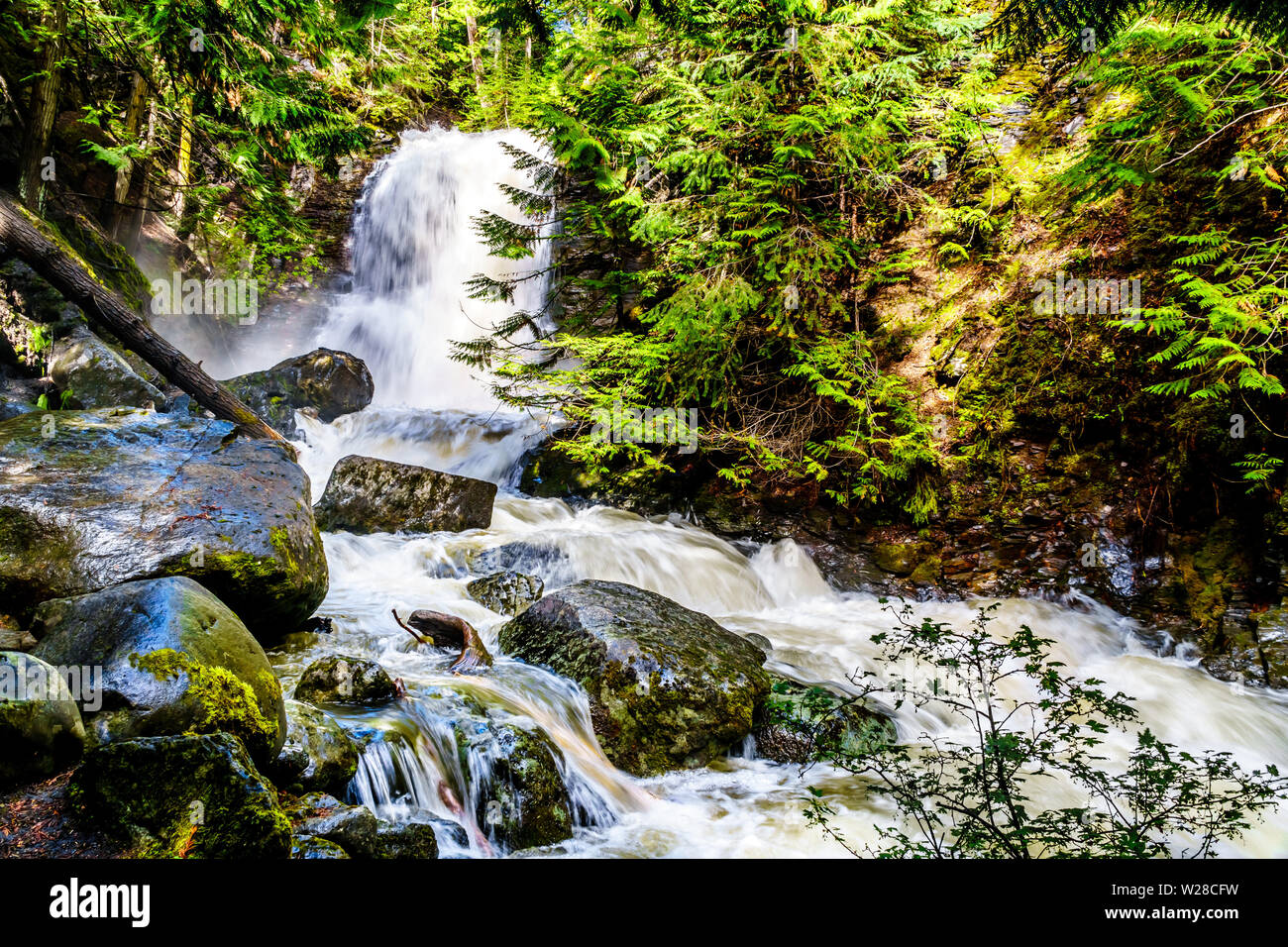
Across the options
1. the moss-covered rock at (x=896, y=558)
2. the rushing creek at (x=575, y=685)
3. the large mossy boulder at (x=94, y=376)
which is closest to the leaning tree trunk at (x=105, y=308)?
the large mossy boulder at (x=94, y=376)

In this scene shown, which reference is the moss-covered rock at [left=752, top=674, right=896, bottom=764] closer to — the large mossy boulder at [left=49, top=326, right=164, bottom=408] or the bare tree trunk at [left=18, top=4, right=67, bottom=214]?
the large mossy boulder at [left=49, top=326, right=164, bottom=408]

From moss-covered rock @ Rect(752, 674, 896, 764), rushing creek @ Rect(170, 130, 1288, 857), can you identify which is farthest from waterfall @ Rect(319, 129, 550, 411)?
moss-covered rock @ Rect(752, 674, 896, 764)

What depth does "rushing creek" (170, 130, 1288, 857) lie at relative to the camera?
3719 mm

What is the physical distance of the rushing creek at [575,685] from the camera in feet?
12.2

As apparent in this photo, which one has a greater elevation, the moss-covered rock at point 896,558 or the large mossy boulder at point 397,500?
the large mossy boulder at point 397,500

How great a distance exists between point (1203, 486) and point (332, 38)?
12901 mm

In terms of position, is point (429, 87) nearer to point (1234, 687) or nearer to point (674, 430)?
point (674, 430)

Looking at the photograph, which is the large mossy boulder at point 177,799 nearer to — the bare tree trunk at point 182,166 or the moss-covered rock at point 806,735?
the moss-covered rock at point 806,735

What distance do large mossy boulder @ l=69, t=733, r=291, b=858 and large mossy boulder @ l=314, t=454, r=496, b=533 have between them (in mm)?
6566

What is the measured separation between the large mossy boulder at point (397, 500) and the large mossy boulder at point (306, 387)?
4318 millimetres

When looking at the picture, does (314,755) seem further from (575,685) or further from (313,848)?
(575,685)

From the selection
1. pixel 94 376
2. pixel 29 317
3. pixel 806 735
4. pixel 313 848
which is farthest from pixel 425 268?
pixel 313 848

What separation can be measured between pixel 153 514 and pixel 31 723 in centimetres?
269

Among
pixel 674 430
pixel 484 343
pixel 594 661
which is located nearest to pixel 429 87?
pixel 484 343
